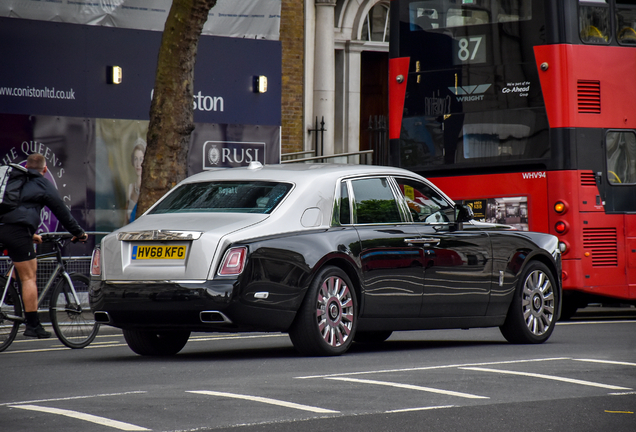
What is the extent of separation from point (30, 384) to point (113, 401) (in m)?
1.35

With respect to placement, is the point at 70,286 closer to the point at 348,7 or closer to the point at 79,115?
the point at 79,115

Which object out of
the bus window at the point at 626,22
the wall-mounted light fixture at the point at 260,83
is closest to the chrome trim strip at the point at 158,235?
the bus window at the point at 626,22

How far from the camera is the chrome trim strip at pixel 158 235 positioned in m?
9.07

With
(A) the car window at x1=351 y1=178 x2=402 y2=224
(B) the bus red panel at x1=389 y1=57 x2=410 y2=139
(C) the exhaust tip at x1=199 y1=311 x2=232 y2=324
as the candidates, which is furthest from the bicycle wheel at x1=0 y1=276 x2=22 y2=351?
(B) the bus red panel at x1=389 y1=57 x2=410 y2=139

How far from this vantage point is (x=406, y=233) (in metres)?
10.4

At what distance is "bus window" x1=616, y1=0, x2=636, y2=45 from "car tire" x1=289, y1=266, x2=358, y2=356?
652 centimetres

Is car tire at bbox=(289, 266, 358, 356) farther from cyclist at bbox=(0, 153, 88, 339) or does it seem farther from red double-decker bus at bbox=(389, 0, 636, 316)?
red double-decker bus at bbox=(389, 0, 636, 316)

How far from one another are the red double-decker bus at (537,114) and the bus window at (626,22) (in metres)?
0.02

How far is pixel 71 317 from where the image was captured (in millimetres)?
11594

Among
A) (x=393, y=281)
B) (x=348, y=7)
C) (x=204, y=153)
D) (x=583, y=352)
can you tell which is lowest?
(x=583, y=352)

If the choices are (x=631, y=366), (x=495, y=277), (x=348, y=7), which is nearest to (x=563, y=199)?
(x=495, y=277)

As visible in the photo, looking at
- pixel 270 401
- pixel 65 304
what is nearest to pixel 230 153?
pixel 65 304

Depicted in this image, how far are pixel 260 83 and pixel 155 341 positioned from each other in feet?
33.5

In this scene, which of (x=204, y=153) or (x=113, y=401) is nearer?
(x=113, y=401)
